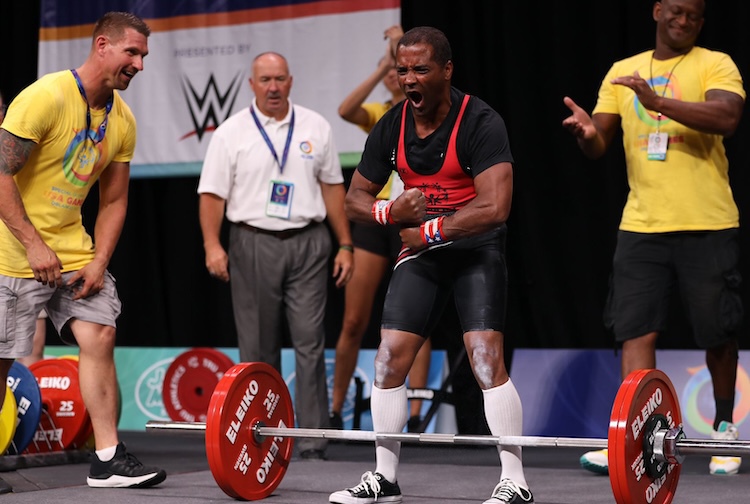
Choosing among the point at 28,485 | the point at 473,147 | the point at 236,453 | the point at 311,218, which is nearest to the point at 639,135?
the point at 473,147

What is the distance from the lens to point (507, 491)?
10.6ft

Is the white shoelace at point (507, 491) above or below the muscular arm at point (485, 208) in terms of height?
below

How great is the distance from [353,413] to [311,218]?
1194 mm

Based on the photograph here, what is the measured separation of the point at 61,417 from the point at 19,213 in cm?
146

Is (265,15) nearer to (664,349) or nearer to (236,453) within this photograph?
(664,349)

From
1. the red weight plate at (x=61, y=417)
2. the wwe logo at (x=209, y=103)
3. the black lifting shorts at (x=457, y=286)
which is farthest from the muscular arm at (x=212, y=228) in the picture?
the black lifting shorts at (x=457, y=286)

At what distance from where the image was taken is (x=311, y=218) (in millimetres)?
4859

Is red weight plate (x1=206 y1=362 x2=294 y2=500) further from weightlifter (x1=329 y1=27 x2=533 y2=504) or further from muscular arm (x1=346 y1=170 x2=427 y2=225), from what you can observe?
muscular arm (x1=346 y1=170 x2=427 y2=225)

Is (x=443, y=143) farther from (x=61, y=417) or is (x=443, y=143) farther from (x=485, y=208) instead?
(x=61, y=417)

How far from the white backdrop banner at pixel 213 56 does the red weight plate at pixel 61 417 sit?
1.72 metres

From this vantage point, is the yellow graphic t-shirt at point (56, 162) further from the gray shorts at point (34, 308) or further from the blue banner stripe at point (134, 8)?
the blue banner stripe at point (134, 8)

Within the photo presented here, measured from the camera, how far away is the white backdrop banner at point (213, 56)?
5801 millimetres

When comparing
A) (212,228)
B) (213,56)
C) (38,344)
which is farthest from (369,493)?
(213,56)

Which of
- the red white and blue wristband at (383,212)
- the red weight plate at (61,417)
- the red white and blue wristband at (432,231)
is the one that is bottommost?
the red weight plate at (61,417)
